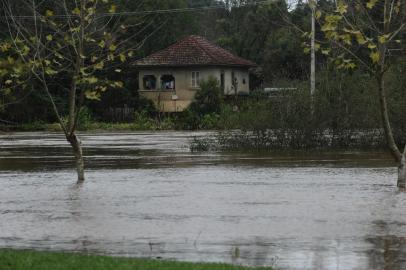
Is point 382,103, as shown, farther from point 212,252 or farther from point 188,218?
point 212,252

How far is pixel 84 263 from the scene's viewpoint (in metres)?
8.95

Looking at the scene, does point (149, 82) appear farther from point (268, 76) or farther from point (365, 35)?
point (365, 35)

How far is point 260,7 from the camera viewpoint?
68562 mm

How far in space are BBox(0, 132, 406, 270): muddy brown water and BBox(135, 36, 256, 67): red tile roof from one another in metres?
39.9

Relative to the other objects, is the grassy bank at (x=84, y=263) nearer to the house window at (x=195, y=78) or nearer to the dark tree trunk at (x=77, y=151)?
the dark tree trunk at (x=77, y=151)

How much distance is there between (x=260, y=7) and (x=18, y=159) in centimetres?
4458

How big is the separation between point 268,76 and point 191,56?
764 cm

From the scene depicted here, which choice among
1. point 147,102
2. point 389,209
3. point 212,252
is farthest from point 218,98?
point 212,252

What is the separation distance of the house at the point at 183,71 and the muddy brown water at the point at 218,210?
131 ft

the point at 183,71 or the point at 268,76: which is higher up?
the point at 183,71

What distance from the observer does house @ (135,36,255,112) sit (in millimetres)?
64938

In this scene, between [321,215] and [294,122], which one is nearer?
[321,215]

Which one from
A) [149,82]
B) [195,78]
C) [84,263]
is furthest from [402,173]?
[149,82]

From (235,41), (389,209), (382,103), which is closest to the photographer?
(389,209)
